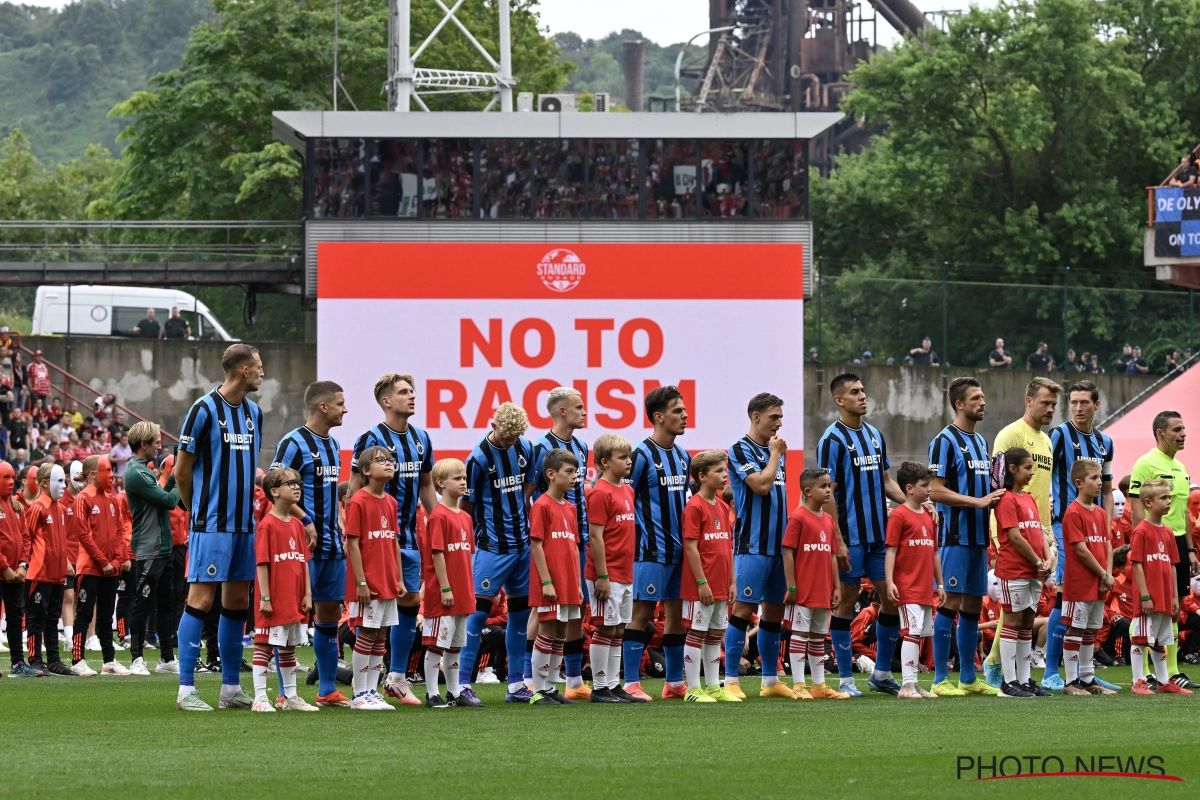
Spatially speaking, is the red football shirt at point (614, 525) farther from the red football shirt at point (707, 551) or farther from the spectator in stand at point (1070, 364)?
the spectator in stand at point (1070, 364)

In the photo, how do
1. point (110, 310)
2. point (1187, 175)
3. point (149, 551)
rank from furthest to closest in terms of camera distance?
1. point (110, 310)
2. point (1187, 175)
3. point (149, 551)

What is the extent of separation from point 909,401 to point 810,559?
83.1 feet

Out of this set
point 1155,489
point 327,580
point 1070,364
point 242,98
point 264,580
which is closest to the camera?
point 264,580

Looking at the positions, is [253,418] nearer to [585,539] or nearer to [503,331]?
[585,539]

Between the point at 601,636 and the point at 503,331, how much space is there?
2037 cm

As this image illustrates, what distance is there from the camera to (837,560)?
11.8 metres

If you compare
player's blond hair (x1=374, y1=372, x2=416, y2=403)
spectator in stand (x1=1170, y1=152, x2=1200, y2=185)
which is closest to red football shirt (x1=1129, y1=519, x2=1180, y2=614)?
player's blond hair (x1=374, y1=372, x2=416, y2=403)

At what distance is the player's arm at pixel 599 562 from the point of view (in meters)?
A: 11.3

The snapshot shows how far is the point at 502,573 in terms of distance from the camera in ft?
38.1

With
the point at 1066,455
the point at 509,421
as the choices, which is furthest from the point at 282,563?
the point at 1066,455

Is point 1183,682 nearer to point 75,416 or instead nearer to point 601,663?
point 601,663

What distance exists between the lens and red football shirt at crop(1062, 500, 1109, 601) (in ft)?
41.0

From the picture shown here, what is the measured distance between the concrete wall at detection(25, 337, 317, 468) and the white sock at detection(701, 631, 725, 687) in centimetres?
2370

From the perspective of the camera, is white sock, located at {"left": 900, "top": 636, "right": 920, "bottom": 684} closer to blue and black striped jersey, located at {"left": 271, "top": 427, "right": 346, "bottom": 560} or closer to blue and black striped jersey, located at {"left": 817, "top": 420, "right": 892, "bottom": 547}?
blue and black striped jersey, located at {"left": 817, "top": 420, "right": 892, "bottom": 547}
